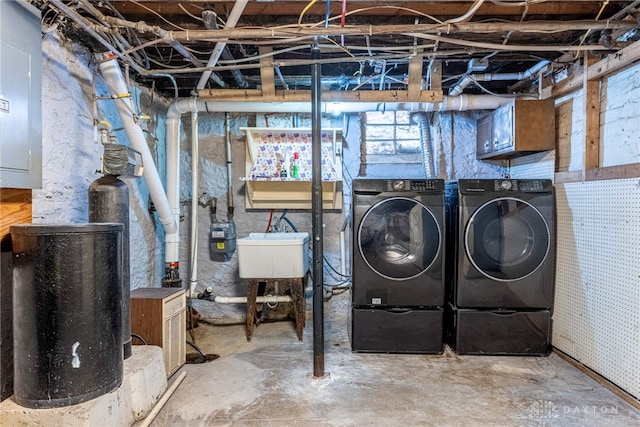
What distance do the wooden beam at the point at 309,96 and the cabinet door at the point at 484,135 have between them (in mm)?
781

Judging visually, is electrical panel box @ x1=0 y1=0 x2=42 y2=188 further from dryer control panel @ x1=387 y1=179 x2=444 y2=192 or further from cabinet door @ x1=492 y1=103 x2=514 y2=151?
cabinet door @ x1=492 y1=103 x2=514 y2=151

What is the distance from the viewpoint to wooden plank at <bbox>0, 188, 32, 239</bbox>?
5.07 ft

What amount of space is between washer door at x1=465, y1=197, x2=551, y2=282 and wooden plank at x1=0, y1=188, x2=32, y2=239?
2.55 metres

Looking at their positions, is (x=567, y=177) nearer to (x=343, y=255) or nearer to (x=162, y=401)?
(x=343, y=255)

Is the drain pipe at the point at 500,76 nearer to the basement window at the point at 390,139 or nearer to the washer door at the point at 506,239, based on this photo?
the basement window at the point at 390,139

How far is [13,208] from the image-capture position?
1.60 metres

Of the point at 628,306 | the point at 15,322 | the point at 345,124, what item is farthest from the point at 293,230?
the point at 628,306

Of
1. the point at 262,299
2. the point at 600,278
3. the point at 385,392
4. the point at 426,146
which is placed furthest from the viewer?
the point at 426,146

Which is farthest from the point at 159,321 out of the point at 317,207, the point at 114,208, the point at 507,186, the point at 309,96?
the point at 507,186

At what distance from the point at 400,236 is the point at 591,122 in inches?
58.1

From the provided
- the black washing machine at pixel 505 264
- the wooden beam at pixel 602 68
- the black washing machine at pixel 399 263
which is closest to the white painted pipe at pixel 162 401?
the black washing machine at pixel 399 263

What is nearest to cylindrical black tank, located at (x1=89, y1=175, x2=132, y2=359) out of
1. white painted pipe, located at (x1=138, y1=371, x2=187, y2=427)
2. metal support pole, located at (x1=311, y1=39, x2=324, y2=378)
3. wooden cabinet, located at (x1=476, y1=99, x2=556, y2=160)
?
white painted pipe, located at (x1=138, y1=371, x2=187, y2=427)

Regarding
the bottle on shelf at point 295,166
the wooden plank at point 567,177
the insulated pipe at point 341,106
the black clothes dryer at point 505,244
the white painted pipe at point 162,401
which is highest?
the insulated pipe at point 341,106

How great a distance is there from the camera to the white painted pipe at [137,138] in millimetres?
2082
